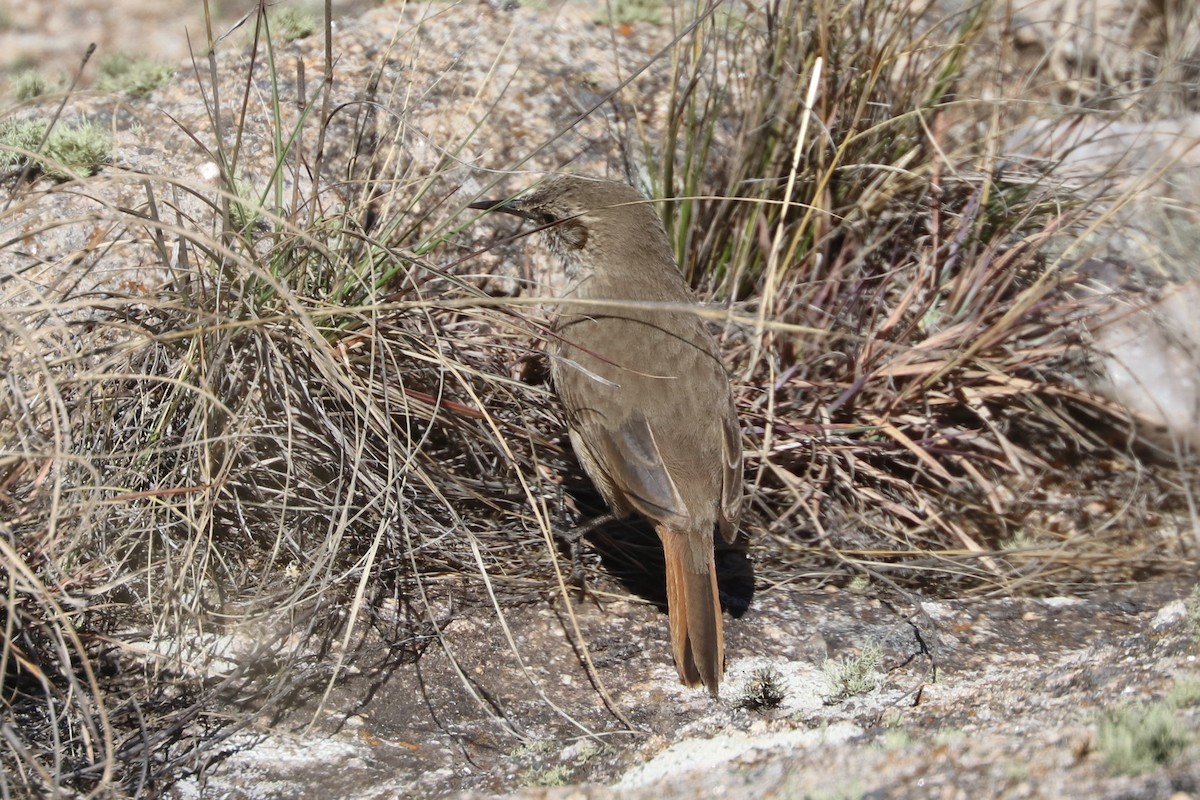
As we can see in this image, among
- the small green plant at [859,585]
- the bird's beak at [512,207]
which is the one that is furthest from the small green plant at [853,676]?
the bird's beak at [512,207]

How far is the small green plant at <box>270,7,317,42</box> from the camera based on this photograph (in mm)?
5000

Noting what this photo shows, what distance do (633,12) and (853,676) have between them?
3.70 m

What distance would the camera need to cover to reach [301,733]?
299 centimetres

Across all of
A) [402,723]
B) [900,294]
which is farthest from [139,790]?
[900,294]

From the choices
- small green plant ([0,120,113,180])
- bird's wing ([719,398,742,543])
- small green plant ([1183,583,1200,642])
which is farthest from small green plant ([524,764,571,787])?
small green plant ([0,120,113,180])

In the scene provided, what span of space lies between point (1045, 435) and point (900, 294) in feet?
2.75

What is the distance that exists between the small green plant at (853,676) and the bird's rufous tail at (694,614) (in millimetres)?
307

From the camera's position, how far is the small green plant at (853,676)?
3184 mm

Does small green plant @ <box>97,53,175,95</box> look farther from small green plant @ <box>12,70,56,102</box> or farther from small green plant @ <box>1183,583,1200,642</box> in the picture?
small green plant @ <box>1183,583,1200,642</box>

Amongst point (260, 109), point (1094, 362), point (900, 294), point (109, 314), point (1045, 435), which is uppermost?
point (260, 109)

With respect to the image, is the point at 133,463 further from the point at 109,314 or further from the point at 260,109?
the point at 260,109

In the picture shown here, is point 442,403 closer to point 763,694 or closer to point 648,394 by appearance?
point 648,394

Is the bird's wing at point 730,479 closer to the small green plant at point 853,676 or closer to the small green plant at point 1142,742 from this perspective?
the small green plant at point 853,676

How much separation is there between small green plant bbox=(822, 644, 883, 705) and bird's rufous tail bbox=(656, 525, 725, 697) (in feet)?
1.01
